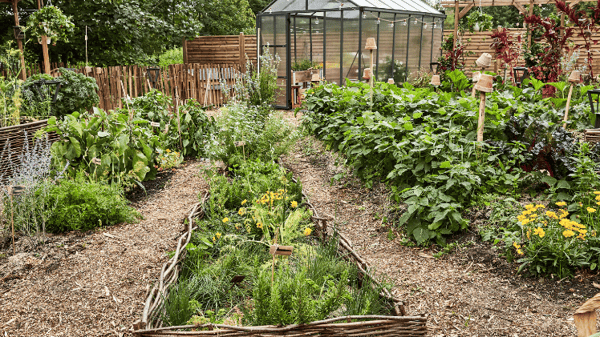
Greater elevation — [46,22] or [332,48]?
[46,22]

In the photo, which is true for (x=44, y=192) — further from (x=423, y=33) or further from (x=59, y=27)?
(x=423, y=33)

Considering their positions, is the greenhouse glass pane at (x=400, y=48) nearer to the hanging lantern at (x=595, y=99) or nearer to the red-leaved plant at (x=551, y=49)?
the red-leaved plant at (x=551, y=49)

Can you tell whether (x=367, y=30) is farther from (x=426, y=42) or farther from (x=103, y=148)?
(x=103, y=148)

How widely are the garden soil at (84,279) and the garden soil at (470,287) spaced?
1456mm

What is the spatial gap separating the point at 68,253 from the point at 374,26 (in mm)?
9088

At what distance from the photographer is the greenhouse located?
10.3m

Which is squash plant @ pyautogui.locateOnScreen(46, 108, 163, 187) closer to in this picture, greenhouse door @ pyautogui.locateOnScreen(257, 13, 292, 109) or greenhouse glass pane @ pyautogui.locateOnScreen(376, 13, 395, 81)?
greenhouse door @ pyautogui.locateOnScreen(257, 13, 292, 109)

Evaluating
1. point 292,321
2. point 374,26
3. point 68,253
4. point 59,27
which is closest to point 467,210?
point 292,321

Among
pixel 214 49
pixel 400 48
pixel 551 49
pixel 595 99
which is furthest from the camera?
pixel 214 49

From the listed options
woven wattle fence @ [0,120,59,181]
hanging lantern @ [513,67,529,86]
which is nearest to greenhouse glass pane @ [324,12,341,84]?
hanging lantern @ [513,67,529,86]

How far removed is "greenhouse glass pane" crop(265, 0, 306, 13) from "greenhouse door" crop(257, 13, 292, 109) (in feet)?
0.46

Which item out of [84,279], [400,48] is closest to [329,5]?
[400,48]

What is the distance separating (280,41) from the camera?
11203 millimetres

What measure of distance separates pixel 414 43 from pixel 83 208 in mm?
10932
